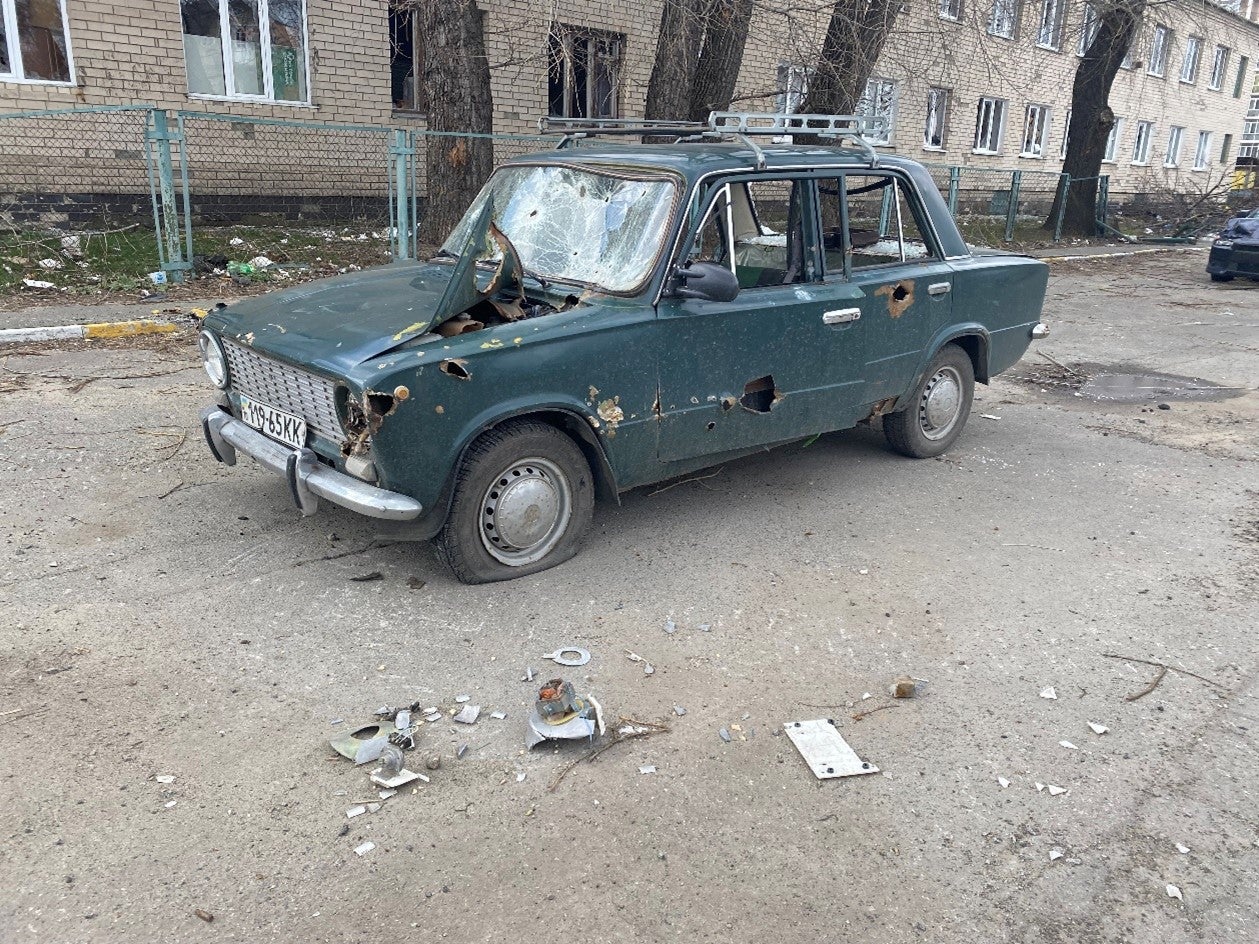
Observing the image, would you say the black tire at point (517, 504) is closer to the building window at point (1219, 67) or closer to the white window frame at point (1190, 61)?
the white window frame at point (1190, 61)

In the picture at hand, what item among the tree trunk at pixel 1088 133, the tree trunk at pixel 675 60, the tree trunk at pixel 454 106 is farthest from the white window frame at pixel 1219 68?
the tree trunk at pixel 454 106

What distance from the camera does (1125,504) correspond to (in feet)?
17.9

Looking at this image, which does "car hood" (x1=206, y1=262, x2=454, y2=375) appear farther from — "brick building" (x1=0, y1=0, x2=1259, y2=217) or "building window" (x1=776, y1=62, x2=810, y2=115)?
"building window" (x1=776, y1=62, x2=810, y2=115)

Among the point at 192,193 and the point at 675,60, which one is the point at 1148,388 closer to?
the point at 675,60

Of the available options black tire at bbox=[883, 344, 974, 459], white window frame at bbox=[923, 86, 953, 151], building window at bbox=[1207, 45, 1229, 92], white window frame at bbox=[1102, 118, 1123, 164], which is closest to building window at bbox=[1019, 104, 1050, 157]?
white window frame at bbox=[923, 86, 953, 151]

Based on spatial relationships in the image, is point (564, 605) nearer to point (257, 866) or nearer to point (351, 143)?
point (257, 866)

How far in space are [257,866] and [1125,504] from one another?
16.1 feet

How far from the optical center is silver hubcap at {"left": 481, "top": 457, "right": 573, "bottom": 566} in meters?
4.04

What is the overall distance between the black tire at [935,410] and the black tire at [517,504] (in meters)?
2.50

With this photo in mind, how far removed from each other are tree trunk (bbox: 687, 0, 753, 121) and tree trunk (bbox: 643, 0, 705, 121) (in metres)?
0.11

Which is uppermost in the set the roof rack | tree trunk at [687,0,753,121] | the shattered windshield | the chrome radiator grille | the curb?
tree trunk at [687,0,753,121]

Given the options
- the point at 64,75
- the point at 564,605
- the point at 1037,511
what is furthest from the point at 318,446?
the point at 64,75

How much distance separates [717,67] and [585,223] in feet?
25.4

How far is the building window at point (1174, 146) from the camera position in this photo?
36594 mm
